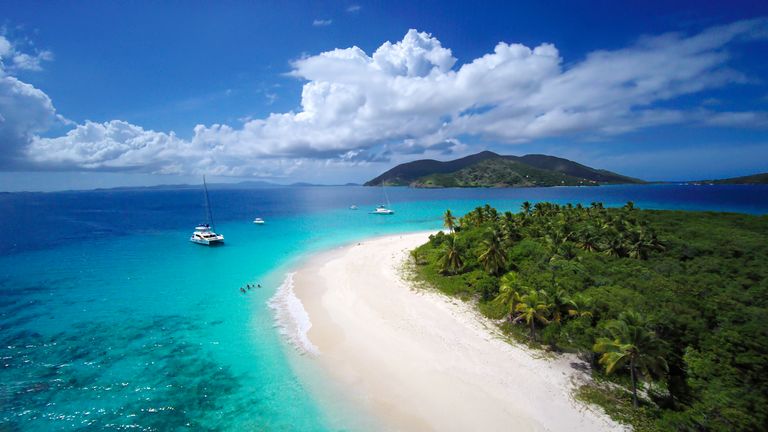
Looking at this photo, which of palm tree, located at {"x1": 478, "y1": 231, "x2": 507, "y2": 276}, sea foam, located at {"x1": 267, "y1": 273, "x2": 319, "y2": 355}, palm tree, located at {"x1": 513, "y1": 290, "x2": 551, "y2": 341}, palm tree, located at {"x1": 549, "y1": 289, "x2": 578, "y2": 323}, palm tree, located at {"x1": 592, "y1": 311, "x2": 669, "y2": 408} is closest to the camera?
palm tree, located at {"x1": 592, "y1": 311, "x2": 669, "y2": 408}

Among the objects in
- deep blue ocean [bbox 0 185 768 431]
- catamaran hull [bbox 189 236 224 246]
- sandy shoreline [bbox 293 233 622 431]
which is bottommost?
deep blue ocean [bbox 0 185 768 431]

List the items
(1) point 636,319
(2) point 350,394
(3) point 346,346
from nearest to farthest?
1. (1) point 636,319
2. (2) point 350,394
3. (3) point 346,346

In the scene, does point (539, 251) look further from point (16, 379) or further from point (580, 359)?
point (16, 379)

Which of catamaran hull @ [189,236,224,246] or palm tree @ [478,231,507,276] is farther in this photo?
catamaran hull @ [189,236,224,246]

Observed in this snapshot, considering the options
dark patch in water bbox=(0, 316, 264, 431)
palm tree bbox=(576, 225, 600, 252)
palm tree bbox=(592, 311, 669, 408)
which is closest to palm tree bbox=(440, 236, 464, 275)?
palm tree bbox=(576, 225, 600, 252)

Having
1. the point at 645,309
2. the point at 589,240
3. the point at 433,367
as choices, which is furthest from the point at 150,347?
the point at 589,240

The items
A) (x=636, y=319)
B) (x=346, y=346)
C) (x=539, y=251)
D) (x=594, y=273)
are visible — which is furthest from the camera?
(x=539, y=251)

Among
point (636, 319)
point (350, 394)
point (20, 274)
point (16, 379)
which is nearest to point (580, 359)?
point (636, 319)

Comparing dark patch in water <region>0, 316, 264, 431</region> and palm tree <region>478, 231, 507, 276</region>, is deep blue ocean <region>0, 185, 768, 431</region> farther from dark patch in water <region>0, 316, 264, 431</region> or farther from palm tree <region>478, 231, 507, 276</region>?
palm tree <region>478, 231, 507, 276</region>
